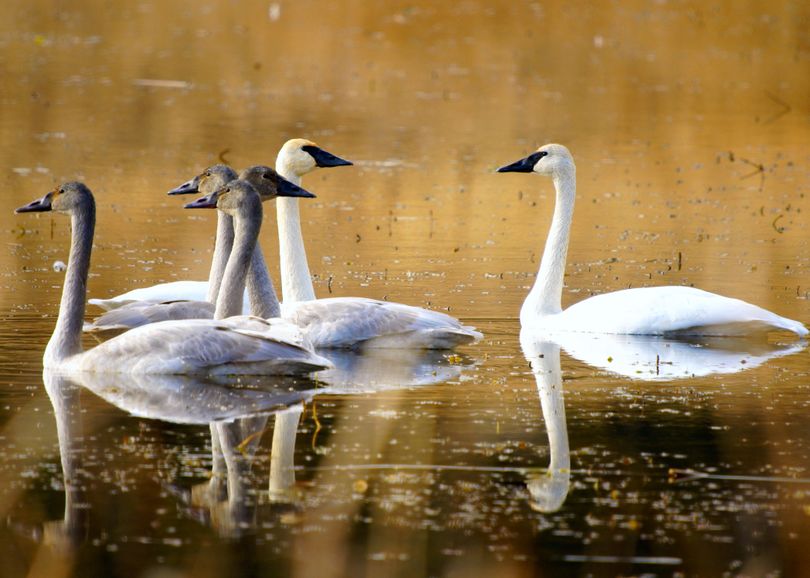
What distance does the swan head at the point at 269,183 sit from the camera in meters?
10.7

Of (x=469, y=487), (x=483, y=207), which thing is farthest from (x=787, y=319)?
(x=483, y=207)

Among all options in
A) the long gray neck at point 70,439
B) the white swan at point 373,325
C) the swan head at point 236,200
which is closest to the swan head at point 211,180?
the swan head at point 236,200

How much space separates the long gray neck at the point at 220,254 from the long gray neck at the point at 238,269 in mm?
725

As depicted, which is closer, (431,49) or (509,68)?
(509,68)

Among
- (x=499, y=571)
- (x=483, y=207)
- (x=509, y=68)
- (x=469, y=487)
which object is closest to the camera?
(x=499, y=571)

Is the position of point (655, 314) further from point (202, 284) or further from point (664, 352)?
point (202, 284)

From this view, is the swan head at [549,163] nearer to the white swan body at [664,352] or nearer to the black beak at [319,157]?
the black beak at [319,157]

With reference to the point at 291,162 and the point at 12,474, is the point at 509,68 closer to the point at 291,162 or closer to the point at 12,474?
the point at 291,162

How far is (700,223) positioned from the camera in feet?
54.0

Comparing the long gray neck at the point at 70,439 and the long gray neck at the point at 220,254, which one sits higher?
the long gray neck at the point at 220,254

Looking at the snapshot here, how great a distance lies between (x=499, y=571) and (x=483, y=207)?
11973 mm

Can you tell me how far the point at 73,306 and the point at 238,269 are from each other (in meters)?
1.05

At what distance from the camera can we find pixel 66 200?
9.67 metres

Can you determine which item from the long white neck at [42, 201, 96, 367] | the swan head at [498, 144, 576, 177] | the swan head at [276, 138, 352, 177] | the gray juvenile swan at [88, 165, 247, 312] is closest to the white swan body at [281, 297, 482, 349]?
the gray juvenile swan at [88, 165, 247, 312]
